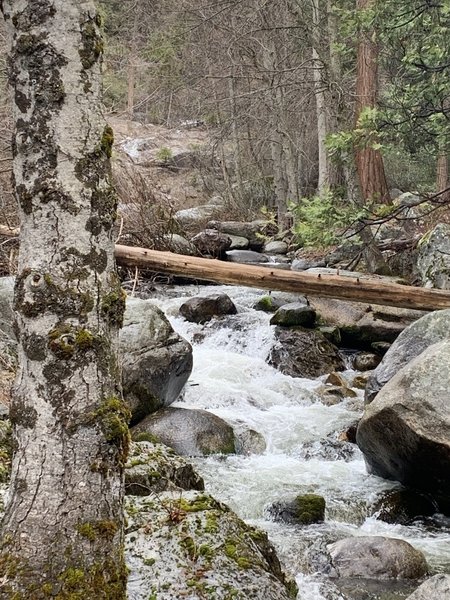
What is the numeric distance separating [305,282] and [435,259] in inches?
128

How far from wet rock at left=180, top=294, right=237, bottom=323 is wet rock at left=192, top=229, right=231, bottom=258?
12.9ft

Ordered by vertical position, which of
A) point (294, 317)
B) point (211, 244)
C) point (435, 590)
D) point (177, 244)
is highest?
point (177, 244)

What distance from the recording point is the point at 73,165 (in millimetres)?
2072

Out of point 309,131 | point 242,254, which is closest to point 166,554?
point 242,254

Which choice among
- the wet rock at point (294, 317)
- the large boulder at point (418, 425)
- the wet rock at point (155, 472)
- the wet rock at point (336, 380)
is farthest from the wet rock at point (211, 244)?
the wet rock at point (155, 472)

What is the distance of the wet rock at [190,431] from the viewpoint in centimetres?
718

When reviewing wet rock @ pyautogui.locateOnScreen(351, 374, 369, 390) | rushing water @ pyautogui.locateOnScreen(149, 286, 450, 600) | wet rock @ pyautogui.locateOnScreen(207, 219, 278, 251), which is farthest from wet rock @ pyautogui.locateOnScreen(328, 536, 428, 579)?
wet rock @ pyautogui.locateOnScreen(207, 219, 278, 251)

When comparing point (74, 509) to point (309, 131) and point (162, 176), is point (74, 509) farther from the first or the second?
point (162, 176)

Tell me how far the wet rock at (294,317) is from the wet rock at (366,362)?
1.18m

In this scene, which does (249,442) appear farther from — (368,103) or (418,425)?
(368,103)

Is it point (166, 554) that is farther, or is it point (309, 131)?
point (309, 131)

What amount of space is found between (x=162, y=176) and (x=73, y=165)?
25.1 m

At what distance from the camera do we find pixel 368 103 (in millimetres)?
12320

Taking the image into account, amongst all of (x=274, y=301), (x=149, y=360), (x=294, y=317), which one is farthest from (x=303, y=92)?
(x=149, y=360)
